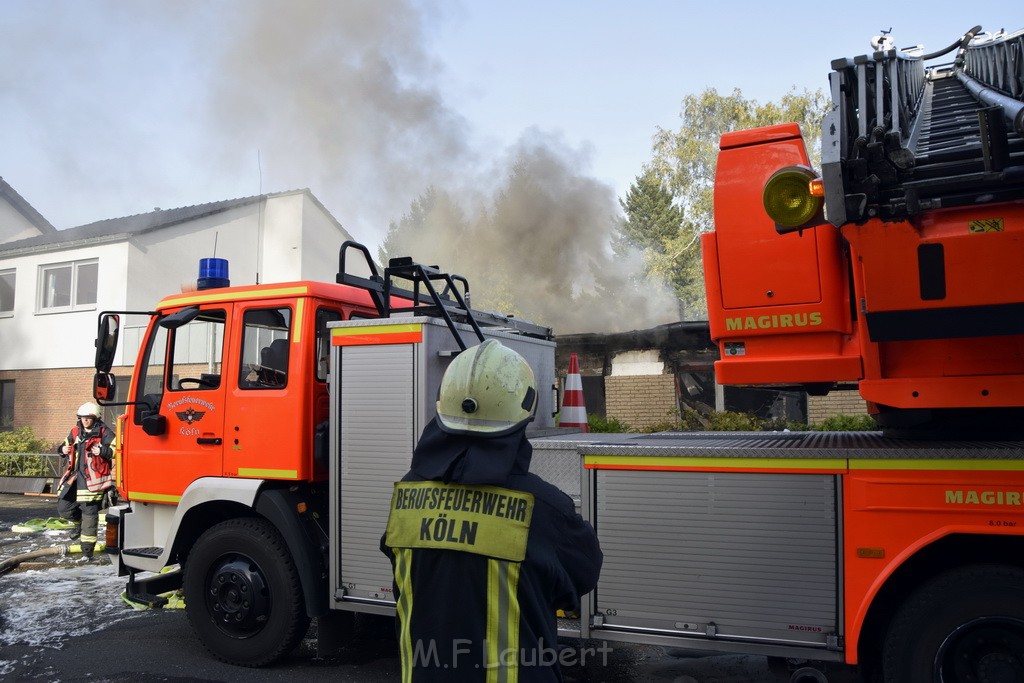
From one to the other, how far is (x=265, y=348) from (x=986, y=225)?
3.94 metres

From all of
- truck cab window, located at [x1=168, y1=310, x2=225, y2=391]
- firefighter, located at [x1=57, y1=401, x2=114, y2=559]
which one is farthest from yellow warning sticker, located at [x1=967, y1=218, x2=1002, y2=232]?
firefighter, located at [x1=57, y1=401, x2=114, y2=559]

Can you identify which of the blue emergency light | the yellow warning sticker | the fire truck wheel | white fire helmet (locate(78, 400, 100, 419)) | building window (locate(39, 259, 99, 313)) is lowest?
the fire truck wheel

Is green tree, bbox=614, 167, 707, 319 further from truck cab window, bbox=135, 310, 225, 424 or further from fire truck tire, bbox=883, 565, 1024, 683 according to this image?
fire truck tire, bbox=883, 565, 1024, 683

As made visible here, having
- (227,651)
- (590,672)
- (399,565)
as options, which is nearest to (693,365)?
(590,672)

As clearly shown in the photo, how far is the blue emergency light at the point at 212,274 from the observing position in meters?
5.33

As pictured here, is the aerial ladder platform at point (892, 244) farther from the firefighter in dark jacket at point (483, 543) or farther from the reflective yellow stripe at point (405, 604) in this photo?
the reflective yellow stripe at point (405, 604)

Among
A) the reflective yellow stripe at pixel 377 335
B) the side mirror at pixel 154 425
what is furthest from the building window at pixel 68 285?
the reflective yellow stripe at pixel 377 335

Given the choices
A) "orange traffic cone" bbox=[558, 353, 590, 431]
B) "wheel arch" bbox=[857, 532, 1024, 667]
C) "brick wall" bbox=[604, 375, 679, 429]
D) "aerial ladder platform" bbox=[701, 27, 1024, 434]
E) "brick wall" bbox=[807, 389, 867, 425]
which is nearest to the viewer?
"aerial ladder platform" bbox=[701, 27, 1024, 434]

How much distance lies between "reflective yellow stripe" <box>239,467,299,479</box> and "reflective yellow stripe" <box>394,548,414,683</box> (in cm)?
286

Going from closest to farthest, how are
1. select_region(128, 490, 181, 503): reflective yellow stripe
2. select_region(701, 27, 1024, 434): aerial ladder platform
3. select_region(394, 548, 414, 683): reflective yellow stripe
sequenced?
select_region(394, 548, 414, 683): reflective yellow stripe → select_region(701, 27, 1024, 434): aerial ladder platform → select_region(128, 490, 181, 503): reflective yellow stripe

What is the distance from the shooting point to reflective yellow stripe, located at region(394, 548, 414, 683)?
75.2 inches

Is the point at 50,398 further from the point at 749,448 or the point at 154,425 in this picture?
the point at 749,448

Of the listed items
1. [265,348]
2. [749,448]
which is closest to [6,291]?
[265,348]

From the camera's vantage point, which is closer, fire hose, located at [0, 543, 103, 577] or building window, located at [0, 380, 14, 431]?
fire hose, located at [0, 543, 103, 577]
